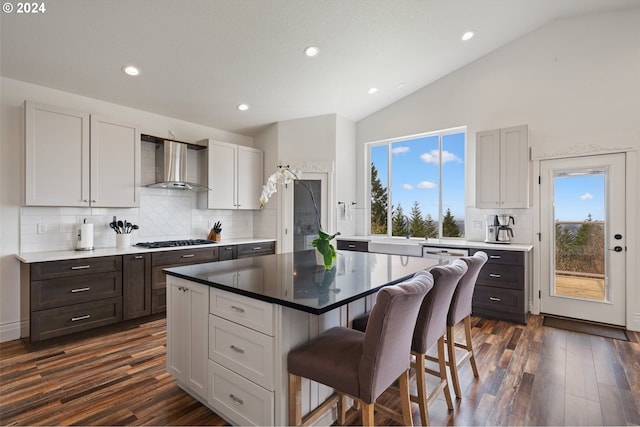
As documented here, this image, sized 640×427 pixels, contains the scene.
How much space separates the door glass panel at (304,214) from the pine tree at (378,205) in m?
1.07

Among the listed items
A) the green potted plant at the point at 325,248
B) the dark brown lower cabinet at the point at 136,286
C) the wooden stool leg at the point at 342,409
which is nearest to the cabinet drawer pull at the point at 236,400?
the wooden stool leg at the point at 342,409

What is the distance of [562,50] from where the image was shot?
392cm

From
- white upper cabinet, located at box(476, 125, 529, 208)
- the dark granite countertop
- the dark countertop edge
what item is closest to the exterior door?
white upper cabinet, located at box(476, 125, 529, 208)

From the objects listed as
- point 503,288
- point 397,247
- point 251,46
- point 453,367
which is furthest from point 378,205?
point 453,367

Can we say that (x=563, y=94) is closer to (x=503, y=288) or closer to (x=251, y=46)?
(x=503, y=288)

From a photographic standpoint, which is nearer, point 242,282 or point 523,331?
point 242,282

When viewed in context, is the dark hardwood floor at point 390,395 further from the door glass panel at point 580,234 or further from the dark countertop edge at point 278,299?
the dark countertop edge at point 278,299

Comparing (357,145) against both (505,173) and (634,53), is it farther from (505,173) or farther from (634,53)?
(634,53)

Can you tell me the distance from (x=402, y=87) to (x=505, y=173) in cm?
194

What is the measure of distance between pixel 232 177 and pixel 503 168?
3792mm

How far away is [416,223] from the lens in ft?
16.9

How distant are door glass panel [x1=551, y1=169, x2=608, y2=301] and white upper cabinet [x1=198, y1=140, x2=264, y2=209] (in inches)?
166

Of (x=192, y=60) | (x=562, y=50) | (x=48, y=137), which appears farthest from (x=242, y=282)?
(x=562, y=50)

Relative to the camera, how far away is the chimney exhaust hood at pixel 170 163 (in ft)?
13.3
